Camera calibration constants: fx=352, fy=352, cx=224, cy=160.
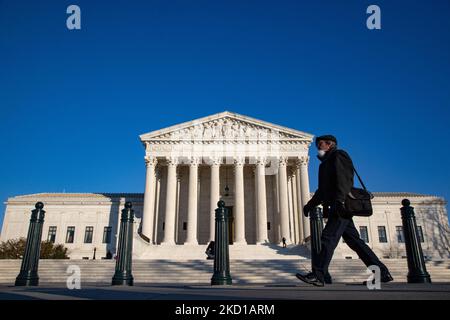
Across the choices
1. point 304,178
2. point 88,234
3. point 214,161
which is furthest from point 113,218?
point 304,178

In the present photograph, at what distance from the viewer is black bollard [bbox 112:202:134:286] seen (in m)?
10.8

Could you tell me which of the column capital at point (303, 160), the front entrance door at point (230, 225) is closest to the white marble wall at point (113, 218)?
the front entrance door at point (230, 225)

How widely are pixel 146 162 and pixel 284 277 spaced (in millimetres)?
27949

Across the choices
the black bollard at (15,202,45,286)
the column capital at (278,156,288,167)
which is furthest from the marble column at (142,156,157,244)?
the black bollard at (15,202,45,286)

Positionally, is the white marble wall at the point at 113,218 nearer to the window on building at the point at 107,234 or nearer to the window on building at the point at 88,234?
the window on building at the point at 88,234

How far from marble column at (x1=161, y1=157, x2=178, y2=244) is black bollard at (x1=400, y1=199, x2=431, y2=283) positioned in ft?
103

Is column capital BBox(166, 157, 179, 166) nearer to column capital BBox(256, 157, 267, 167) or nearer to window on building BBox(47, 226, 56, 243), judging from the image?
column capital BBox(256, 157, 267, 167)

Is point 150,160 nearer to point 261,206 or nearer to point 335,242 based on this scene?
point 261,206

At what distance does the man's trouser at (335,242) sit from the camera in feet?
20.6

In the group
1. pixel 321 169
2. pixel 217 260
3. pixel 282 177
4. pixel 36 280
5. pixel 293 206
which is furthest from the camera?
pixel 293 206

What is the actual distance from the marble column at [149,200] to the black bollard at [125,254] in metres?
28.5

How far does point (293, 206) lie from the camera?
44906mm
